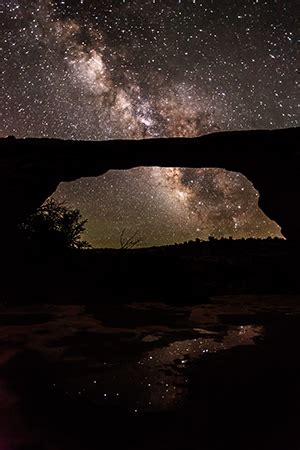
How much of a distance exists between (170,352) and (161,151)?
6003 mm

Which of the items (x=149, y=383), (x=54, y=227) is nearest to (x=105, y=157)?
(x=54, y=227)

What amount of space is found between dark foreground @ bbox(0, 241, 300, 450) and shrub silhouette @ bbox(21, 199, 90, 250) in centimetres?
294

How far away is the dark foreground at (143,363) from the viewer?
2.12 metres

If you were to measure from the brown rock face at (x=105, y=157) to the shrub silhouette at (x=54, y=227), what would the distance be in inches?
69.6

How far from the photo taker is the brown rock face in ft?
28.9

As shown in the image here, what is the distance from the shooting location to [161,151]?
9.02 metres

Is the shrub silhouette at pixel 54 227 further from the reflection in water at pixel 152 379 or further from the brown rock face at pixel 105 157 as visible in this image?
the reflection in water at pixel 152 379

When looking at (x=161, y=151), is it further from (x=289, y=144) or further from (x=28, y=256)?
(x=28, y=256)

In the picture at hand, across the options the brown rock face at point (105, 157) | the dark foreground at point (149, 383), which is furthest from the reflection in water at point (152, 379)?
the brown rock face at point (105, 157)

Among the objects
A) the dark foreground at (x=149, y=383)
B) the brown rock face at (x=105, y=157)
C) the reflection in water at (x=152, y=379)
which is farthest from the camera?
the brown rock face at (x=105, y=157)

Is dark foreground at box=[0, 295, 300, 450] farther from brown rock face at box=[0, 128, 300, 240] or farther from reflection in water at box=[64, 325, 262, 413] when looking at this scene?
brown rock face at box=[0, 128, 300, 240]

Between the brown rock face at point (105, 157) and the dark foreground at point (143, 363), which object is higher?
the brown rock face at point (105, 157)

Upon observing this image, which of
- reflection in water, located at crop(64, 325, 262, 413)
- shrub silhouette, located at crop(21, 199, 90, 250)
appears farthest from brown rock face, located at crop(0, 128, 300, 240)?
reflection in water, located at crop(64, 325, 262, 413)

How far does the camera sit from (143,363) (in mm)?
3369
